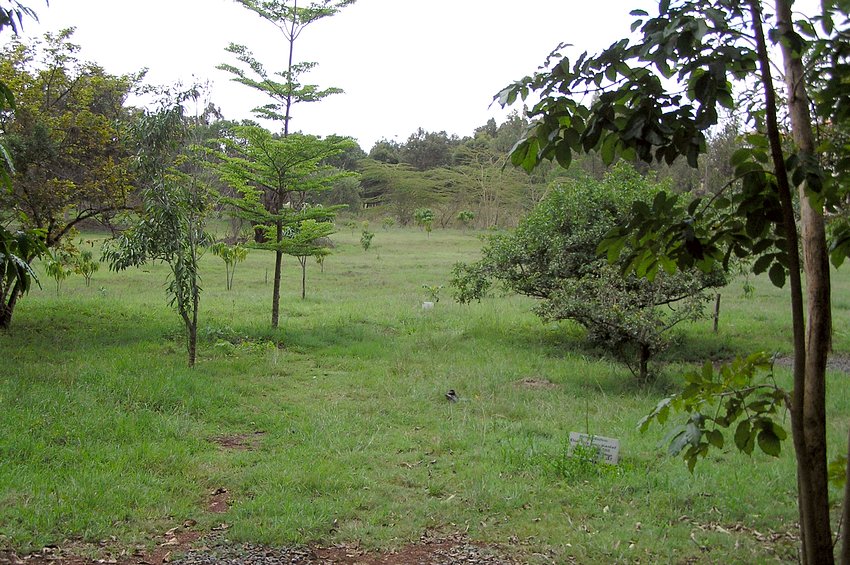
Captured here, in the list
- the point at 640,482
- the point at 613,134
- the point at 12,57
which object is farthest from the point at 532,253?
the point at 613,134

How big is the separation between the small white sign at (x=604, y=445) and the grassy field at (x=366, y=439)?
0.44ft

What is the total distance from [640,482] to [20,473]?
14.2 ft

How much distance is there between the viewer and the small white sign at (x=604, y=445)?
524 cm

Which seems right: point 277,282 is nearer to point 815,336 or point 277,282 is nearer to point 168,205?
point 168,205

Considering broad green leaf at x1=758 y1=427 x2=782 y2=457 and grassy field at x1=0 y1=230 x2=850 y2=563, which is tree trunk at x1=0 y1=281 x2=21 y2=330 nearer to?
grassy field at x1=0 y1=230 x2=850 y2=563

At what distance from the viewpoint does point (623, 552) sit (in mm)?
3941

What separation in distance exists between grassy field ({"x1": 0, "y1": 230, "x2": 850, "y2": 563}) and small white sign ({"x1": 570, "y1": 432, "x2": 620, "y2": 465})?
13 centimetres

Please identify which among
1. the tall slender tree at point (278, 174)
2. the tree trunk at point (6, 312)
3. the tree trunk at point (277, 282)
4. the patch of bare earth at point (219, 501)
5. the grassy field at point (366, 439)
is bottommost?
the patch of bare earth at point (219, 501)

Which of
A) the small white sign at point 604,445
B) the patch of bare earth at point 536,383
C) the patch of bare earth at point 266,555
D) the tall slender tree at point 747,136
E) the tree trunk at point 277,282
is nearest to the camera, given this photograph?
the tall slender tree at point 747,136

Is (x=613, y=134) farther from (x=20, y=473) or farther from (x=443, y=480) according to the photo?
(x=20, y=473)

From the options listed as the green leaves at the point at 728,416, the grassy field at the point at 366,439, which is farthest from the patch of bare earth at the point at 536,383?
the green leaves at the point at 728,416

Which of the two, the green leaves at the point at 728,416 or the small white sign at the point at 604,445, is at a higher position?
the green leaves at the point at 728,416

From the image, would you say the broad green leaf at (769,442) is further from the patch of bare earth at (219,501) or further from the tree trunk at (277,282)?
the tree trunk at (277,282)

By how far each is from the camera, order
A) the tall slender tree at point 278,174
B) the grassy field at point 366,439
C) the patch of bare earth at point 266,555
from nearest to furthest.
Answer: the patch of bare earth at point 266,555 → the grassy field at point 366,439 → the tall slender tree at point 278,174
